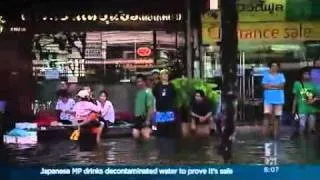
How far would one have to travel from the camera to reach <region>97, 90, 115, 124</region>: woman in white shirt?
8805 millimetres

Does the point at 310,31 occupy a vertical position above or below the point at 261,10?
below

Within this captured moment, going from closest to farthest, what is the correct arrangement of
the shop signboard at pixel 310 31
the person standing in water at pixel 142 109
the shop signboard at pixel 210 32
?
the shop signboard at pixel 310 31 → the shop signboard at pixel 210 32 → the person standing in water at pixel 142 109

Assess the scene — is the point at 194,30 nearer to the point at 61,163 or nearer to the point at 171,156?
the point at 171,156

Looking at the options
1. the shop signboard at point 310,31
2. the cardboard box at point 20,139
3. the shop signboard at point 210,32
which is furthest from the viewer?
the cardboard box at point 20,139

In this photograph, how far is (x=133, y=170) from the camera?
28.8ft

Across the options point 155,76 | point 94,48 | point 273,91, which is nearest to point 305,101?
point 273,91

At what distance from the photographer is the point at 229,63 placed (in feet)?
28.5

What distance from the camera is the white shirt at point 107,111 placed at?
347 inches

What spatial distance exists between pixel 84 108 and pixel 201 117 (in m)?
1.41

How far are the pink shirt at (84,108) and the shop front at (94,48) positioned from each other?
179 mm

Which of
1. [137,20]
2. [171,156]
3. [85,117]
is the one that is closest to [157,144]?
[171,156]

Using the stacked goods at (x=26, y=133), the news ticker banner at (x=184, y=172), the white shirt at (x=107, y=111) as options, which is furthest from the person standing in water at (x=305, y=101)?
the stacked goods at (x=26, y=133)

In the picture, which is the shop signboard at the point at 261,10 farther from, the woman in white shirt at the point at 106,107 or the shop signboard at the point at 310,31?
the woman in white shirt at the point at 106,107

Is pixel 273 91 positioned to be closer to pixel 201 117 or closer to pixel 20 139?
pixel 201 117
